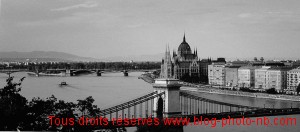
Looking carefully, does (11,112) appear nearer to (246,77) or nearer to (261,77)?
(261,77)

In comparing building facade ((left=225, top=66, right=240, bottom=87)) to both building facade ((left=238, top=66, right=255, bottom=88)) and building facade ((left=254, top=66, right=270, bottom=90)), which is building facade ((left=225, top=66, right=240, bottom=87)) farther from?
building facade ((left=254, top=66, right=270, bottom=90))

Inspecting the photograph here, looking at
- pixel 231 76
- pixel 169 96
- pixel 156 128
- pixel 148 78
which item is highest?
pixel 169 96

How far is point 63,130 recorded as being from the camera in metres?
3.35

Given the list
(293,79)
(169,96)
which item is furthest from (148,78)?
(169,96)

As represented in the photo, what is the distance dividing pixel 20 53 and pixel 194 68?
18171 millimetres

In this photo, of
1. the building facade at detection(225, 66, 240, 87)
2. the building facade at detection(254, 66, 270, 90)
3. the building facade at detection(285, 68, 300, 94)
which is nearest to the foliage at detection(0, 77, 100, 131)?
the building facade at detection(285, 68, 300, 94)

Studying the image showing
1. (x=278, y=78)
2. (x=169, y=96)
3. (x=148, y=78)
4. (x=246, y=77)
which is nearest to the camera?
(x=169, y=96)

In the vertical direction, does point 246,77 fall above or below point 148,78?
above

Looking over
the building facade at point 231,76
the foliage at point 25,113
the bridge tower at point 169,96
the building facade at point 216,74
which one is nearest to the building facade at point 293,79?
the building facade at point 231,76

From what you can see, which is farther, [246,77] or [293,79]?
[246,77]

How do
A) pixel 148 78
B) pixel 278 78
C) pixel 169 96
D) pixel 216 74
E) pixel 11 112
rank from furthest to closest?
pixel 216 74 < pixel 148 78 < pixel 278 78 < pixel 169 96 < pixel 11 112

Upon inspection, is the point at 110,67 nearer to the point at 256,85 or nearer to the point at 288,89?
the point at 256,85

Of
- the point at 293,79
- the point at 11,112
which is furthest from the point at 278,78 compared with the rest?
the point at 11,112

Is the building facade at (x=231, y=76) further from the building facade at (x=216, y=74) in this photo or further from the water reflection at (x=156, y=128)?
the water reflection at (x=156, y=128)
